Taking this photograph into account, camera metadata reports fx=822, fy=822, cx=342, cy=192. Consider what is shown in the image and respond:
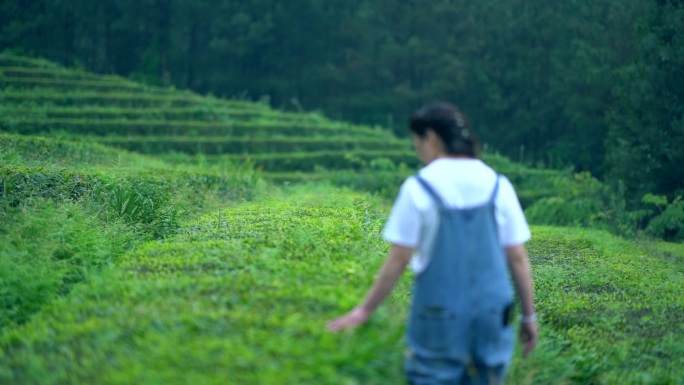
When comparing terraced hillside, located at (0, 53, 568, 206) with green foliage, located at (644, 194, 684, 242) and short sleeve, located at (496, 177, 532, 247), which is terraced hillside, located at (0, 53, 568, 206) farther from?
short sleeve, located at (496, 177, 532, 247)

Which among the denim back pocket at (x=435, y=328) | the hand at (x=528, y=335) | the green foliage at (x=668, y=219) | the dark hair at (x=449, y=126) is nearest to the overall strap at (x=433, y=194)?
the dark hair at (x=449, y=126)

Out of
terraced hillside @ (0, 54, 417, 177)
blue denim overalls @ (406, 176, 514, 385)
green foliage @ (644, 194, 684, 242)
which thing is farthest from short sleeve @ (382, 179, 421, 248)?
terraced hillside @ (0, 54, 417, 177)

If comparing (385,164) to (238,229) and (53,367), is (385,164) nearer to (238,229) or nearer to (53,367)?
(238,229)

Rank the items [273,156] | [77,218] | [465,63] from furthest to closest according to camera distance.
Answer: [465,63] → [273,156] → [77,218]

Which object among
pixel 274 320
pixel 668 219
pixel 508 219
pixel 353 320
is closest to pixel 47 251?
pixel 274 320

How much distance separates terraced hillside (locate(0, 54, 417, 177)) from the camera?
2273cm

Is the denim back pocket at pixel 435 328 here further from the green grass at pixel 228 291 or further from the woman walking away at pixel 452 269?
the green grass at pixel 228 291

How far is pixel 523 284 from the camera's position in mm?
4328

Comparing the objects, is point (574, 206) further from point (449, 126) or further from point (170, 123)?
point (449, 126)

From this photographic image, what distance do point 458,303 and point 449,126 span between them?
0.88m

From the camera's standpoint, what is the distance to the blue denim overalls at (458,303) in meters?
3.90

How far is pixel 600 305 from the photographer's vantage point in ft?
24.0

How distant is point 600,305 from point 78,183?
224 inches

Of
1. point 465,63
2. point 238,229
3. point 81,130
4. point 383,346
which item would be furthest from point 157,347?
point 465,63
